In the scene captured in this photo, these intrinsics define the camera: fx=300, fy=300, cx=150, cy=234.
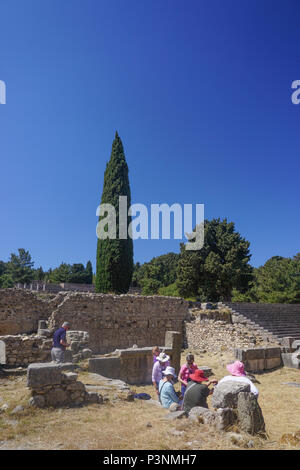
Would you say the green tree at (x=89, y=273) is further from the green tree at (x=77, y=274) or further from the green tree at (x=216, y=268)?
the green tree at (x=216, y=268)

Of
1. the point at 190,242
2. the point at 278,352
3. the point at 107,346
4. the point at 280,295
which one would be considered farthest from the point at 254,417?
the point at 190,242

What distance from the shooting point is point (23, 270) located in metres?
43.7

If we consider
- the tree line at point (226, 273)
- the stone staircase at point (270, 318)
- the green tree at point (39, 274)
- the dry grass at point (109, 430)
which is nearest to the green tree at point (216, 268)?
the tree line at point (226, 273)

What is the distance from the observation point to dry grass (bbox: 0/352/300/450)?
13.7 ft

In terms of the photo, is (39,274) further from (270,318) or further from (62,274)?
(270,318)

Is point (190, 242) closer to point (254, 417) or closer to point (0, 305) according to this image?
point (0, 305)

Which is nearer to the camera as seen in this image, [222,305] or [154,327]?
[154,327]

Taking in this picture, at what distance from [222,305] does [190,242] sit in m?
13.7

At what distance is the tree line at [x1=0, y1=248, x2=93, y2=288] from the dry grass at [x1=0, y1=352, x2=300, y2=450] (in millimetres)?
35523

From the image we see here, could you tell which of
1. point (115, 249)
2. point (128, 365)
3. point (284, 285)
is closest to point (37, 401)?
point (128, 365)

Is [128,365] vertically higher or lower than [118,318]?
lower

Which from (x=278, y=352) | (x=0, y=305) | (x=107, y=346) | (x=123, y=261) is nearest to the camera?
(x=278, y=352)

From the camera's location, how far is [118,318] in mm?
17125

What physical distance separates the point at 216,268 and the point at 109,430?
89.2 feet
